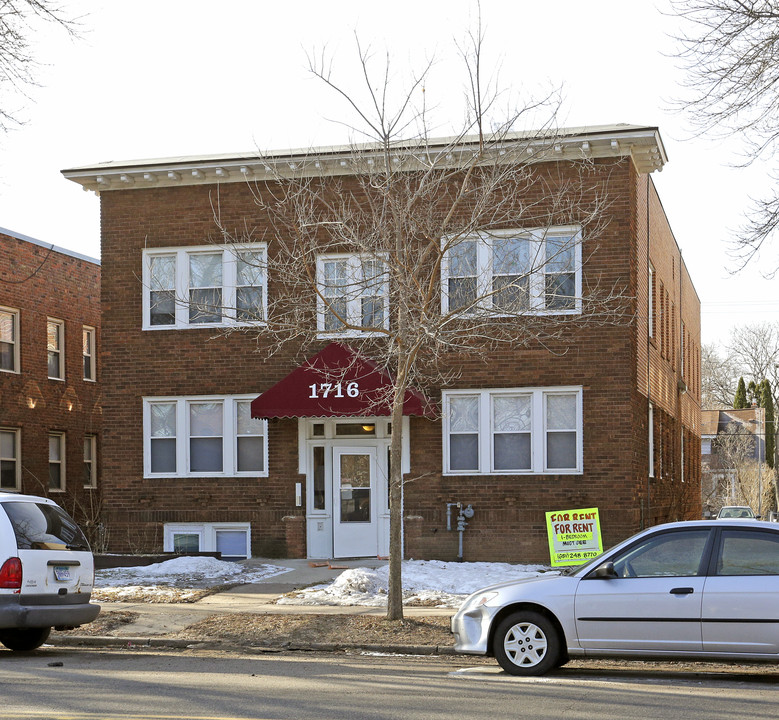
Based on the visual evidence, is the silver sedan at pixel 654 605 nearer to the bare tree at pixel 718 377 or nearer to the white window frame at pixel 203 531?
the white window frame at pixel 203 531

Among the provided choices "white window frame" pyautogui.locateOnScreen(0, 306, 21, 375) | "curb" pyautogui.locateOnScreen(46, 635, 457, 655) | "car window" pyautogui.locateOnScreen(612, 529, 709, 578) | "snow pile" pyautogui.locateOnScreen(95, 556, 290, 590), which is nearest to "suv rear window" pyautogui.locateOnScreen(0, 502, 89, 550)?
"curb" pyautogui.locateOnScreen(46, 635, 457, 655)

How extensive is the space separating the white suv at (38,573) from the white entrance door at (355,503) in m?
9.23

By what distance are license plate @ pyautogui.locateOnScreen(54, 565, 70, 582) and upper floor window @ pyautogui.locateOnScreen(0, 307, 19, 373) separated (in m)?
16.8

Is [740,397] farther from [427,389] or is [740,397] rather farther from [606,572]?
[606,572]

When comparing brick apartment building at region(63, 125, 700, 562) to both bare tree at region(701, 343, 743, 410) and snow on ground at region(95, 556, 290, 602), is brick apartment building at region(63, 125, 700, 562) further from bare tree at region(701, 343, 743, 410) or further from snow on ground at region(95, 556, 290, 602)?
bare tree at region(701, 343, 743, 410)

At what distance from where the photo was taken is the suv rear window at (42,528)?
11.3 metres

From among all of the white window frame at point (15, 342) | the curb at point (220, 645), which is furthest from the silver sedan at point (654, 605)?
the white window frame at point (15, 342)

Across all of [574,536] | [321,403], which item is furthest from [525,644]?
[321,403]

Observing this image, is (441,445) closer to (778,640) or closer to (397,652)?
(397,652)

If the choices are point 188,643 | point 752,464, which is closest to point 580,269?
point 188,643

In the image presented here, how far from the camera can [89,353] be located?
3092cm

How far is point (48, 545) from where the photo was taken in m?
11.6

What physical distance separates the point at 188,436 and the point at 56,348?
9240 mm

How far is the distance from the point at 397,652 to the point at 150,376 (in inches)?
443
